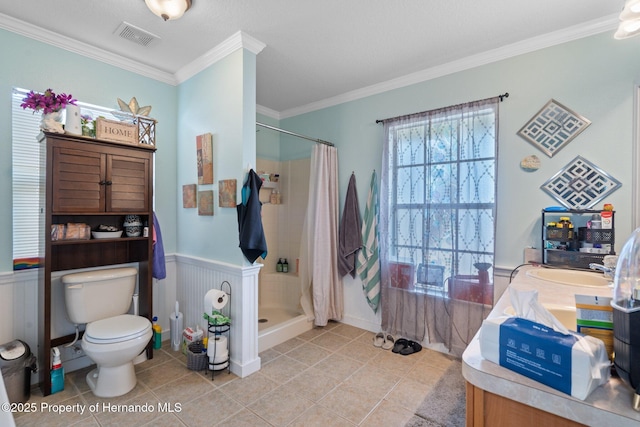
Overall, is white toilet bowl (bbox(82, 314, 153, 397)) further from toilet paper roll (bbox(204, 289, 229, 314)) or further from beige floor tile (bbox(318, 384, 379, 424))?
beige floor tile (bbox(318, 384, 379, 424))

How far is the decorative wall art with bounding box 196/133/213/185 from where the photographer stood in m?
2.56

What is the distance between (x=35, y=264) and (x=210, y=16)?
2.20 m

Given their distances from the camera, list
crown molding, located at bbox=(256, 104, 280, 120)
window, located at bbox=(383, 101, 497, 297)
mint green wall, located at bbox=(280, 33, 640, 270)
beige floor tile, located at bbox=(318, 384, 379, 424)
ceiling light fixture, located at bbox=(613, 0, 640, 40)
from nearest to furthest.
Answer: ceiling light fixture, located at bbox=(613, 0, 640, 40), beige floor tile, located at bbox=(318, 384, 379, 424), mint green wall, located at bbox=(280, 33, 640, 270), window, located at bbox=(383, 101, 497, 297), crown molding, located at bbox=(256, 104, 280, 120)

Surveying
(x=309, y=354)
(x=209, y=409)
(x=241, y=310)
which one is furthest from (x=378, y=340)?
(x=209, y=409)

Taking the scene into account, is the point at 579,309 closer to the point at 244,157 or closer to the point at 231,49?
the point at 244,157

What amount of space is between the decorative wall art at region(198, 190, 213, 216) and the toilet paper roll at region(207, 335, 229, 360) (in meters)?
1.03

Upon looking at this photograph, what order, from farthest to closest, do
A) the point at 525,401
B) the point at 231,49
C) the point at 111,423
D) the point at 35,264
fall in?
the point at 231,49, the point at 35,264, the point at 111,423, the point at 525,401

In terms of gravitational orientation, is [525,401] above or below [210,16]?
below

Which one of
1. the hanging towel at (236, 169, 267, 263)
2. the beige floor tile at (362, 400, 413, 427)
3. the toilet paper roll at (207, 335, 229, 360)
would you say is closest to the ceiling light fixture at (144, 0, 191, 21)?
the hanging towel at (236, 169, 267, 263)

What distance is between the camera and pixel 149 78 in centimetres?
280

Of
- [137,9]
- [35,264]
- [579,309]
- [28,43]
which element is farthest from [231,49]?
[579,309]

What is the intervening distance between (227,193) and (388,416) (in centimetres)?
193

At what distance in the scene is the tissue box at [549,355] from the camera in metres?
0.65

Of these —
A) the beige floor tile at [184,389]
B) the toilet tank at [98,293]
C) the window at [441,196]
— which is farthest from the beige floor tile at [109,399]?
the window at [441,196]
